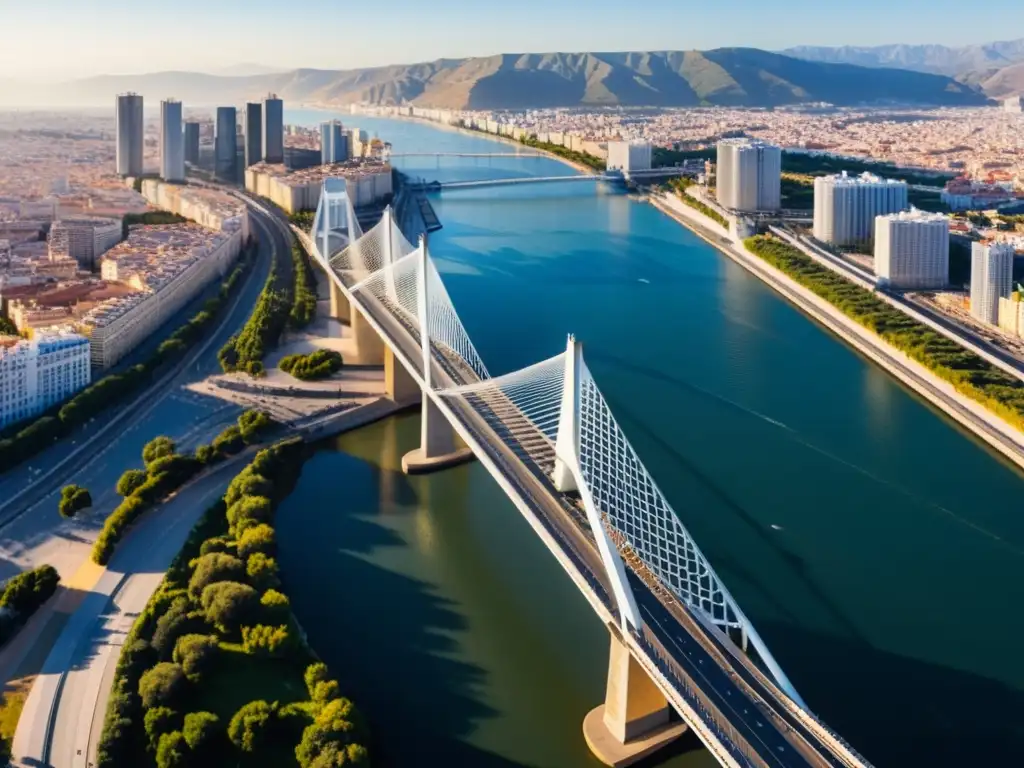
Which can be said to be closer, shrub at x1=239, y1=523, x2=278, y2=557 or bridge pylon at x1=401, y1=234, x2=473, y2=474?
shrub at x1=239, y1=523, x2=278, y2=557

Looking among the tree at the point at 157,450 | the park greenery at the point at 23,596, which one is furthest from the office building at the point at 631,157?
the park greenery at the point at 23,596

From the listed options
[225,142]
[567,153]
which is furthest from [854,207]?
[567,153]

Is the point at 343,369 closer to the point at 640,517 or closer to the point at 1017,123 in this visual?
the point at 640,517

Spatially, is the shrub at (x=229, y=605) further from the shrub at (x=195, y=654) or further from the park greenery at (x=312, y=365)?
the park greenery at (x=312, y=365)

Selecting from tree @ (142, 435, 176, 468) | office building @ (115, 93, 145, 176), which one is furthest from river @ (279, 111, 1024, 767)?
office building @ (115, 93, 145, 176)

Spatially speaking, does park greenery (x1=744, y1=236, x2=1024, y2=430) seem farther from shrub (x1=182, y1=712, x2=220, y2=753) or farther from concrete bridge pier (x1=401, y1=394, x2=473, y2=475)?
shrub (x1=182, y1=712, x2=220, y2=753)

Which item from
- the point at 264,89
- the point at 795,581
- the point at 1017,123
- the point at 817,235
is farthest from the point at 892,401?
the point at 264,89
